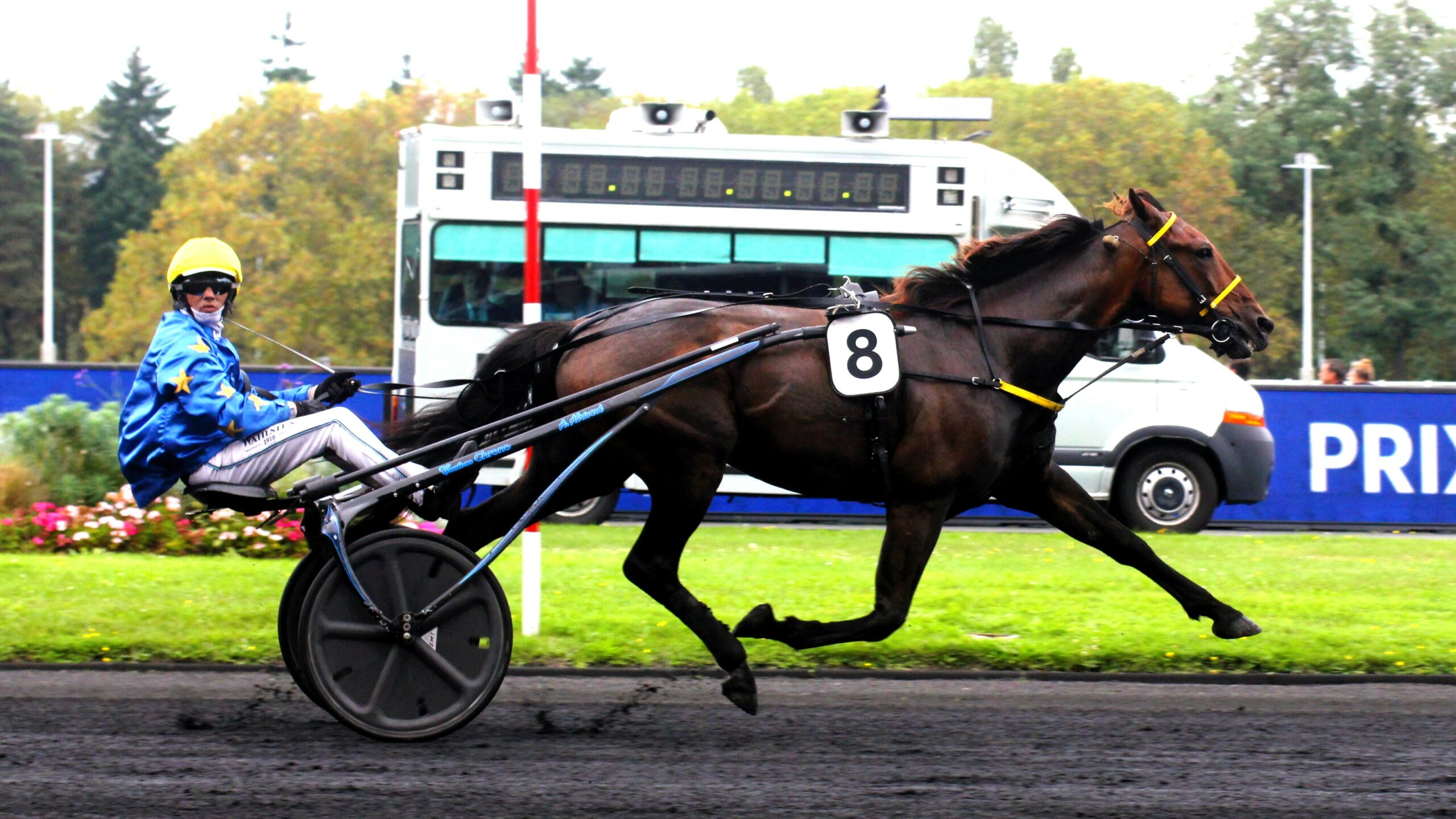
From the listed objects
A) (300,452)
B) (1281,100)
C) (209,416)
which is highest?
(1281,100)

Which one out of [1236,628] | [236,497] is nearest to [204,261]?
[236,497]

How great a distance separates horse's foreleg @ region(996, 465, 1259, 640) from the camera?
6461mm

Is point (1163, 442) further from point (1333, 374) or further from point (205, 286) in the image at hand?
point (205, 286)

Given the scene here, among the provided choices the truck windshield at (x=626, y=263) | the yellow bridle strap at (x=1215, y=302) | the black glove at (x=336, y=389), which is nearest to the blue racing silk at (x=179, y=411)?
the black glove at (x=336, y=389)

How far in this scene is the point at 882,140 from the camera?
14.0 metres

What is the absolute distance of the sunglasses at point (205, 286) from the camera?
17.5 feet

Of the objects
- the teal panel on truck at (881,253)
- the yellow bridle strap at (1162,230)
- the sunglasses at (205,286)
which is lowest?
the sunglasses at (205,286)

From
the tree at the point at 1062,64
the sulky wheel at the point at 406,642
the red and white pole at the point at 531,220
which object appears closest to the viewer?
the sulky wheel at the point at 406,642

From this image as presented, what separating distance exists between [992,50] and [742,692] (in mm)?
73295

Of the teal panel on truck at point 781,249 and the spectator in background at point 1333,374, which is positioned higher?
the teal panel on truck at point 781,249

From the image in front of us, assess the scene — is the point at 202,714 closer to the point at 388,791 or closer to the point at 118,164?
the point at 388,791

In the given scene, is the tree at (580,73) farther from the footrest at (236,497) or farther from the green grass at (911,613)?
the footrest at (236,497)

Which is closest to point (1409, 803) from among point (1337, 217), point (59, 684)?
point (59, 684)

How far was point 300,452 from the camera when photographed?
5.46 m
